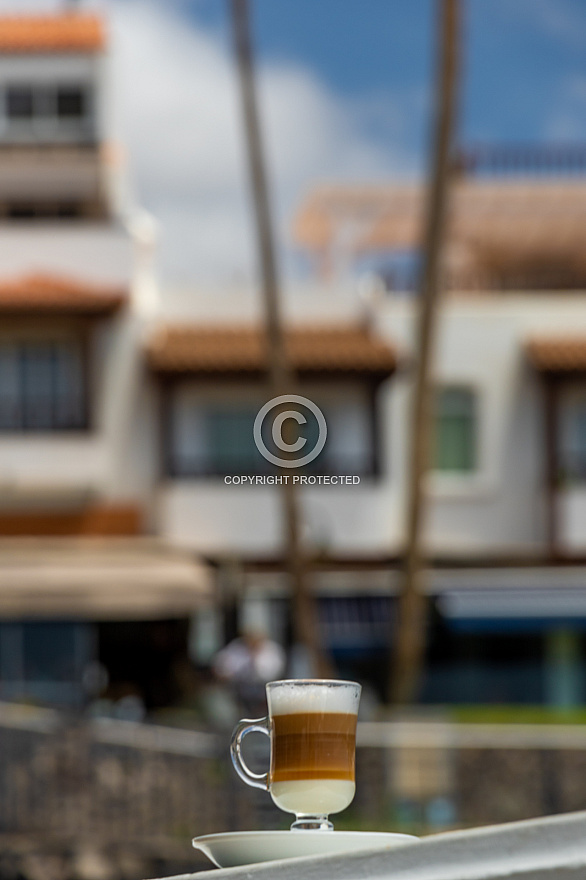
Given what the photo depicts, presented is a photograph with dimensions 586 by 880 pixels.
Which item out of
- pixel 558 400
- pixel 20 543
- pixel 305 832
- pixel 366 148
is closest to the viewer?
pixel 305 832

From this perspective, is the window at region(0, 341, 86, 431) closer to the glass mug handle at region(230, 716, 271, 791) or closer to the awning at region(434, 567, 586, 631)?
the awning at region(434, 567, 586, 631)

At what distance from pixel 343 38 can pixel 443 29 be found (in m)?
23.9

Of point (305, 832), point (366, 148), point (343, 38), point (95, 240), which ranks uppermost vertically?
point (343, 38)

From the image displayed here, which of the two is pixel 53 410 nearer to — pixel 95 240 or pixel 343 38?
pixel 95 240

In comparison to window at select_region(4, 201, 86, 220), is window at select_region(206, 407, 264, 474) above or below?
below

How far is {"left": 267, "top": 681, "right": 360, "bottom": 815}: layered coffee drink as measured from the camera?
7.86 feet

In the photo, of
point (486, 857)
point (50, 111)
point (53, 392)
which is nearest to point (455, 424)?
point (53, 392)

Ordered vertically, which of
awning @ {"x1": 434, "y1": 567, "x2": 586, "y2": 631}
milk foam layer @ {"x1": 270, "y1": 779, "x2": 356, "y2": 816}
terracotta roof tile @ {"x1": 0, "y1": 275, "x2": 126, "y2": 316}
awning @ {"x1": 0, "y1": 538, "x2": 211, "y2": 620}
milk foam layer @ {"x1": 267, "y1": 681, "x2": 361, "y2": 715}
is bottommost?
milk foam layer @ {"x1": 270, "y1": 779, "x2": 356, "y2": 816}

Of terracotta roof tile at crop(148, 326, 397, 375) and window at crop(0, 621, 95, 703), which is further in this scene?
terracotta roof tile at crop(148, 326, 397, 375)

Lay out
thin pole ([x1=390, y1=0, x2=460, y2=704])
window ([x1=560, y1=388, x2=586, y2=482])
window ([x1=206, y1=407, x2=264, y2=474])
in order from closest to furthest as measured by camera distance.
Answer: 1. thin pole ([x1=390, y1=0, x2=460, y2=704])
2. window ([x1=206, y1=407, x2=264, y2=474])
3. window ([x1=560, y1=388, x2=586, y2=482])

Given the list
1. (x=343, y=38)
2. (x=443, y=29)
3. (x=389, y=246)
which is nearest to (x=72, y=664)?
(x=443, y=29)

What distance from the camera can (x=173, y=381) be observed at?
890 inches

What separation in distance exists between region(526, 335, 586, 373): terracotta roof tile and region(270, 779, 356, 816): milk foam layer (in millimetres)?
20442

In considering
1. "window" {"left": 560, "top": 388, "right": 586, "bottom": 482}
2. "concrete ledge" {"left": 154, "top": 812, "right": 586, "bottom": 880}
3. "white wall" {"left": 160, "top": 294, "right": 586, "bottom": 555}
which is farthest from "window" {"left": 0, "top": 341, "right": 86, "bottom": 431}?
"concrete ledge" {"left": 154, "top": 812, "right": 586, "bottom": 880}
